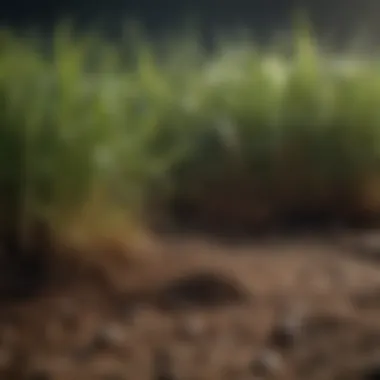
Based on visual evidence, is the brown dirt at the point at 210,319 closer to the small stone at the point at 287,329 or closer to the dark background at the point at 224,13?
the small stone at the point at 287,329

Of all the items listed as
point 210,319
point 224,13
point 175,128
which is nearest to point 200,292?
point 210,319

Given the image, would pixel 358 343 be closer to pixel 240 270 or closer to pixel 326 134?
pixel 240 270

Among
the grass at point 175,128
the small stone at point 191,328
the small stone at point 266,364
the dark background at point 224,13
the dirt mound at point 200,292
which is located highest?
the dark background at point 224,13

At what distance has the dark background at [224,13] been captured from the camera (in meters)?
1.03

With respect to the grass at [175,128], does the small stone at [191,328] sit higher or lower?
lower

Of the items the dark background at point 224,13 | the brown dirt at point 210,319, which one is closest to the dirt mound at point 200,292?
the brown dirt at point 210,319

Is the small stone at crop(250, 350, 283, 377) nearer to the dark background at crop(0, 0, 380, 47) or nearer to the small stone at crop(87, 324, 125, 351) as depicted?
the small stone at crop(87, 324, 125, 351)

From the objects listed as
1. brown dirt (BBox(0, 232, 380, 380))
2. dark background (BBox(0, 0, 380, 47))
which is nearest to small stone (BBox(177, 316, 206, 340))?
brown dirt (BBox(0, 232, 380, 380))

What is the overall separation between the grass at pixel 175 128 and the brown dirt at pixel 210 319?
69 mm

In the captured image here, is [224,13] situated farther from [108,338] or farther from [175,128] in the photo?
[108,338]

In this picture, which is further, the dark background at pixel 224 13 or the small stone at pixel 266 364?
the dark background at pixel 224 13

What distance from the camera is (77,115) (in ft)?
3.23

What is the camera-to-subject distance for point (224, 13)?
41.0 inches

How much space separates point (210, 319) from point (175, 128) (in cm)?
24
